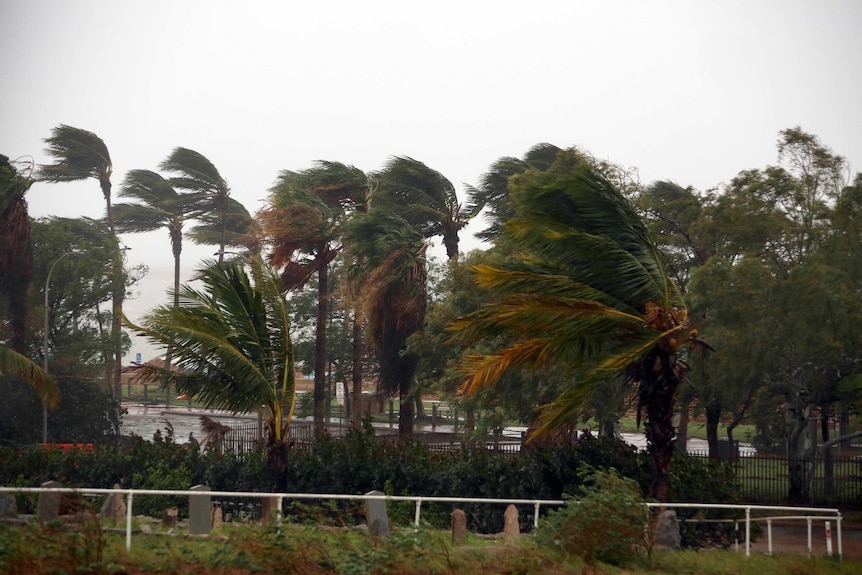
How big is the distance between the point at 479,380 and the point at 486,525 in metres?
3.88

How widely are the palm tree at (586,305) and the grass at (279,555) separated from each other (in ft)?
13.1

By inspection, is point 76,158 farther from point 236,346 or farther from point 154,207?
point 236,346

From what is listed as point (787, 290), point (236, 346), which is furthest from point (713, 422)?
point (236, 346)

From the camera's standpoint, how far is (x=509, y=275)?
14805 millimetres

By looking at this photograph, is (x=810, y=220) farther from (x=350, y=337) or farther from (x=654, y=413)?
(x=350, y=337)

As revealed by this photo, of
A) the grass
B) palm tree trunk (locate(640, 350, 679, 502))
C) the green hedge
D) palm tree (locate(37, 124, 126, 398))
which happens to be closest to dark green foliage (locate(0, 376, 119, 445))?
the green hedge

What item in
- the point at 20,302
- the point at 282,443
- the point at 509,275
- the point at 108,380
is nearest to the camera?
the point at 509,275

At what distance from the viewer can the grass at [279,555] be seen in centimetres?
882

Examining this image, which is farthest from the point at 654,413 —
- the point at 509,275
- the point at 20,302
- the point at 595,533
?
the point at 20,302

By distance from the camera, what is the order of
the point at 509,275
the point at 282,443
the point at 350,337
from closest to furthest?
the point at 509,275
the point at 282,443
the point at 350,337

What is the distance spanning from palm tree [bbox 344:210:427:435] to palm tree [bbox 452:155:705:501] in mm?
14356

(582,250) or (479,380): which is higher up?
(582,250)

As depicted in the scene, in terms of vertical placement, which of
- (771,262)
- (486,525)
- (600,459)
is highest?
(771,262)

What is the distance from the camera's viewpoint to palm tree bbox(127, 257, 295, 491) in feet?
56.4
